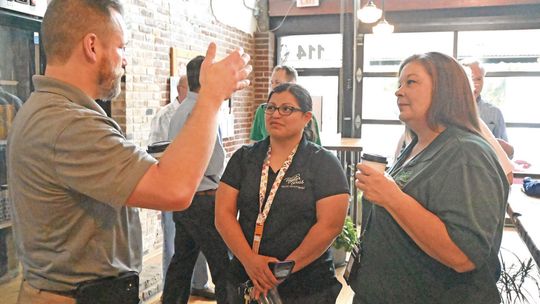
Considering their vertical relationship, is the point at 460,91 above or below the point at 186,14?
below

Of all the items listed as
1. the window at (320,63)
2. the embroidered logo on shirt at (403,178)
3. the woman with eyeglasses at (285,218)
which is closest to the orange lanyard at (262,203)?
the woman with eyeglasses at (285,218)

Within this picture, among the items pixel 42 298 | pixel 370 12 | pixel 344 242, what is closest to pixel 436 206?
pixel 42 298

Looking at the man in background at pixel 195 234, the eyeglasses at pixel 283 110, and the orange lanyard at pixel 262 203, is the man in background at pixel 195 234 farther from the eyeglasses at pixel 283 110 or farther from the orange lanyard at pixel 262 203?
the orange lanyard at pixel 262 203

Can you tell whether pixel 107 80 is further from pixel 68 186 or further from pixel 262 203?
pixel 262 203

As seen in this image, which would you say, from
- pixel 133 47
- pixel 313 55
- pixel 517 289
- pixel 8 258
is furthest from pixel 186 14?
pixel 517 289

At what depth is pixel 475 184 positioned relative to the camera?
51.9 inches

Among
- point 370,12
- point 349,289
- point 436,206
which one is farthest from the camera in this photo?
point 370,12

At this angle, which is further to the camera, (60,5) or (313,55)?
(313,55)

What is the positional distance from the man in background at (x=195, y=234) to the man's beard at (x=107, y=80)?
150cm

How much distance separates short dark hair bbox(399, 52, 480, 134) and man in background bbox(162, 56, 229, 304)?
1.50m

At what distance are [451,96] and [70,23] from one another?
3.77ft

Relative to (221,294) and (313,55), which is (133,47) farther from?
(313,55)

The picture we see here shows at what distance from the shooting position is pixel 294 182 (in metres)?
2.03

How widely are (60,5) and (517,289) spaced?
2.84m
